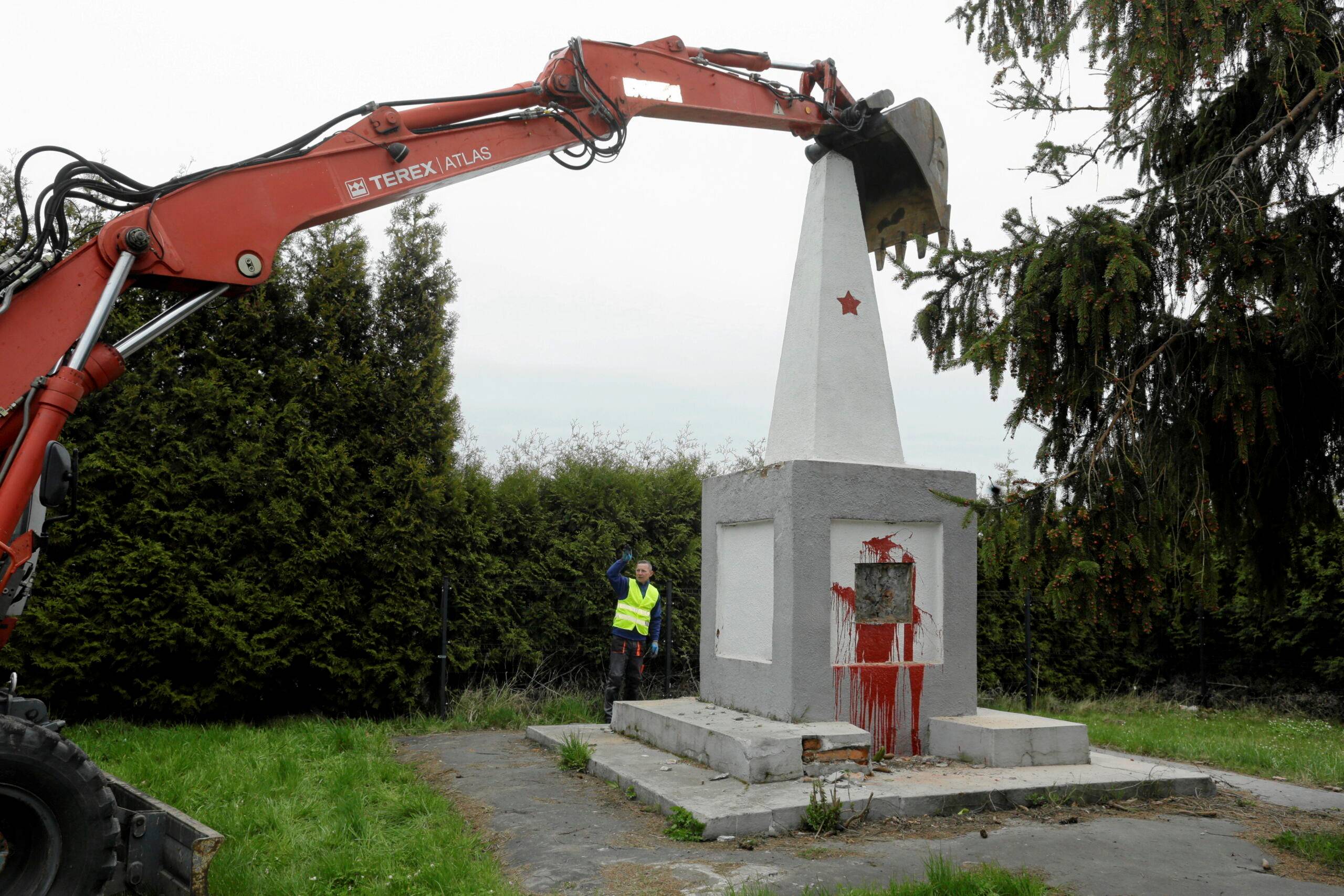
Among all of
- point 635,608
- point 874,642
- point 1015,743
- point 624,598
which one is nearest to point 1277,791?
point 1015,743

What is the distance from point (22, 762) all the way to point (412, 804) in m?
2.45

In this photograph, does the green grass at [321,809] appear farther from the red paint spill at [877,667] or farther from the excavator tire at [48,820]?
the red paint spill at [877,667]

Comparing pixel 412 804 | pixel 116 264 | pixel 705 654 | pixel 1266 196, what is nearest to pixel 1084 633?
pixel 705 654

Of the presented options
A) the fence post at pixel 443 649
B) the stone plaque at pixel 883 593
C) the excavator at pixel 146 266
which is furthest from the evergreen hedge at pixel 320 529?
the excavator at pixel 146 266

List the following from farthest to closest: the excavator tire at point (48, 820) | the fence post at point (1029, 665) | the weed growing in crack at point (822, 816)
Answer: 1. the fence post at point (1029, 665)
2. the weed growing in crack at point (822, 816)
3. the excavator tire at point (48, 820)

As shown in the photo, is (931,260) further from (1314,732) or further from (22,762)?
(1314,732)

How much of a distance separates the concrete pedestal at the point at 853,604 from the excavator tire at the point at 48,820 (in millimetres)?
4180

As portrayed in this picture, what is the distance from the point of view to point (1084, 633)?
11.8 meters

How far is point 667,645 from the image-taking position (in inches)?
396

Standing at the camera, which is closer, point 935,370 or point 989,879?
point 989,879

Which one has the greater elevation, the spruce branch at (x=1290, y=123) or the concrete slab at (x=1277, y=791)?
the spruce branch at (x=1290, y=123)

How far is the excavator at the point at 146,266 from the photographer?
3.61m

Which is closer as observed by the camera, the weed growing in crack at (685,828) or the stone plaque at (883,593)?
the weed growing in crack at (685,828)

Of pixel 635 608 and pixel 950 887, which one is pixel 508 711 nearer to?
pixel 635 608
